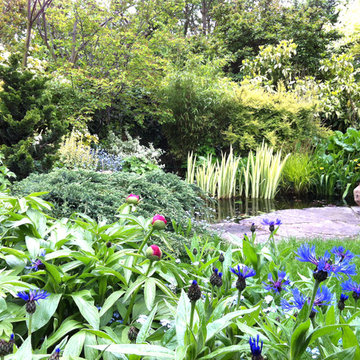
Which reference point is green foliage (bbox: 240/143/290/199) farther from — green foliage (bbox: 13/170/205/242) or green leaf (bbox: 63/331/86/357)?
green leaf (bbox: 63/331/86/357)

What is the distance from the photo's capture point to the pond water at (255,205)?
4.71m

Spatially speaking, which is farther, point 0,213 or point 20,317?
point 0,213

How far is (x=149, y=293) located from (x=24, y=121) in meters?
3.32

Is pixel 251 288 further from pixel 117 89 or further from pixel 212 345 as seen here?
pixel 117 89

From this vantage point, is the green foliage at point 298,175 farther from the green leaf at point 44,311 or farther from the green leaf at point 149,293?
the green leaf at point 44,311

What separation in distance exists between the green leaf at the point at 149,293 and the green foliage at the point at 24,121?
3.09 m

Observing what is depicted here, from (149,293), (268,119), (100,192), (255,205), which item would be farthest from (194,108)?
(149,293)

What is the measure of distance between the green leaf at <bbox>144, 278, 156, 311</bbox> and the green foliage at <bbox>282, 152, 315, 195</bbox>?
5.44m

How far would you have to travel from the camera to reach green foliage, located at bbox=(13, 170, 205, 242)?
2463 mm

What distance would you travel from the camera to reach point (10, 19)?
7848 millimetres

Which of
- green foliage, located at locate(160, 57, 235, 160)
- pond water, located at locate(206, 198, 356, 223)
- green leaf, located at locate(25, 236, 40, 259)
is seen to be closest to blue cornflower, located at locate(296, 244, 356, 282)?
green leaf, located at locate(25, 236, 40, 259)

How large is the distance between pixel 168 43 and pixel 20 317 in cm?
854

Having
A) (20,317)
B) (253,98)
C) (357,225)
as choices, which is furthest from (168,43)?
(20,317)

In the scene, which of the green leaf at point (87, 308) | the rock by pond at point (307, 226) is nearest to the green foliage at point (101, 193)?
the rock by pond at point (307, 226)
